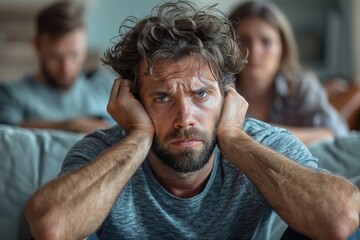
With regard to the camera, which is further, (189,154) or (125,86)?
(125,86)

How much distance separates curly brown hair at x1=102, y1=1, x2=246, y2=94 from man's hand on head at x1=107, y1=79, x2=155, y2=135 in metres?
0.03

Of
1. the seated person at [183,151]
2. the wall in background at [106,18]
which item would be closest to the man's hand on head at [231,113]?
the seated person at [183,151]

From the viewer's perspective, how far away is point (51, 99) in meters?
2.84

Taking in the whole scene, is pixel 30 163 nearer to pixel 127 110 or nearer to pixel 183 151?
pixel 127 110

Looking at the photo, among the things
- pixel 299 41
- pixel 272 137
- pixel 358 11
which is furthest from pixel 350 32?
pixel 272 137

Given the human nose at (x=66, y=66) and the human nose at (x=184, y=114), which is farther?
the human nose at (x=66, y=66)

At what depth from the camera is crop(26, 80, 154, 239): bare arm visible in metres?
1.28

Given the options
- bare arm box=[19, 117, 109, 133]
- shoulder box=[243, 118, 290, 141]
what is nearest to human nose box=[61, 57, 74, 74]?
bare arm box=[19, 117, 109, 133]

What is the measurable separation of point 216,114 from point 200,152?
0.11m

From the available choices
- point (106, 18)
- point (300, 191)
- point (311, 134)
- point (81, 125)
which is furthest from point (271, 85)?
point (106, 18)

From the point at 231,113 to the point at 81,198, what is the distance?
1.31ft

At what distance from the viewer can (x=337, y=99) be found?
9.61ft

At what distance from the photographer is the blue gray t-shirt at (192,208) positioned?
1.48 meters

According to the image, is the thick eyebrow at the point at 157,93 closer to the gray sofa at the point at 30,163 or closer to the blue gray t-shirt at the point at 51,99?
the gray sofa at the point at 30,163
